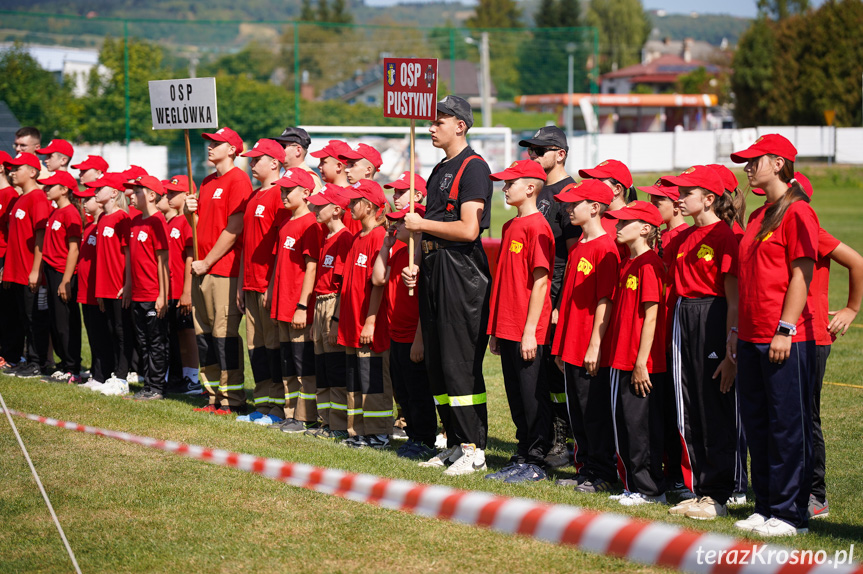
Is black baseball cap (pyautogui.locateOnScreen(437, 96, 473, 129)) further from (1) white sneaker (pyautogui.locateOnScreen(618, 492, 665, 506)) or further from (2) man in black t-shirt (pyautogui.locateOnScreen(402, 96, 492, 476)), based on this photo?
(1) white sneaker (pyautogui.locateOnScreen(618, 492, 665, 506))

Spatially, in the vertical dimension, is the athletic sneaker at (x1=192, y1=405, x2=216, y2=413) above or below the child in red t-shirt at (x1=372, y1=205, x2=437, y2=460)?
below

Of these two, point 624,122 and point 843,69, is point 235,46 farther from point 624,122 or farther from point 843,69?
point 624,122

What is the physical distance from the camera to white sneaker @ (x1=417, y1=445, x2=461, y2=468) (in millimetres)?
6742

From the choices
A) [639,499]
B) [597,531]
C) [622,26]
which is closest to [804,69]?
[639,499]

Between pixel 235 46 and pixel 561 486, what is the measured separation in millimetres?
38818

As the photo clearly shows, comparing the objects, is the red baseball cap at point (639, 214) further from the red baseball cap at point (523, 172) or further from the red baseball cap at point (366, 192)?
the red baseball cap at point (366, 192)

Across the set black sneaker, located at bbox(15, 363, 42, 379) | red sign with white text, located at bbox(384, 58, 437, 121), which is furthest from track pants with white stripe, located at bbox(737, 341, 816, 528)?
black sneaker, located at bbox(15, 363, 42, 379)

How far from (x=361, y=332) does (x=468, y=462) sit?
1.44m

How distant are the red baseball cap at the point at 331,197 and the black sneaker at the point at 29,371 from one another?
4.71 m

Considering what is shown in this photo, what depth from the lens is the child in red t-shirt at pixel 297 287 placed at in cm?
793

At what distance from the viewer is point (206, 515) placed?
18.4 feet

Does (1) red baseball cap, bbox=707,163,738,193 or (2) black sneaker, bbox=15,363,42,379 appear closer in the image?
(1) red baseball cap, bbox=707,163,738,193

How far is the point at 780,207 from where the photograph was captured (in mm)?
5219

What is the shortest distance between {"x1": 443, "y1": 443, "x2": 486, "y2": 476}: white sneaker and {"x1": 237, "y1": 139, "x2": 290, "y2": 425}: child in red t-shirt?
2338 millimetres
